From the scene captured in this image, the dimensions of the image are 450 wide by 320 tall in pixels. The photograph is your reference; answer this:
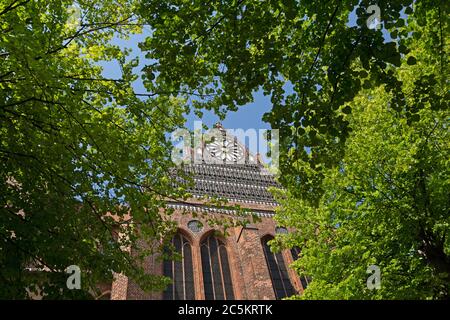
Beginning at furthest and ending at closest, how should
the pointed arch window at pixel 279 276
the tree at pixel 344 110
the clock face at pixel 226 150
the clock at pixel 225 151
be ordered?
the clock face at pixel 226 150
the clock at pixel 225 151
the pointed arch window at pixel 279 276
the tree at pixel 344 110

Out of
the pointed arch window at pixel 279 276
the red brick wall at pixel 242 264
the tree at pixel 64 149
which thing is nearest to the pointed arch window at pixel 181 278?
the red brick wall at pixel 242 264

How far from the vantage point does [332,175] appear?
9.70m

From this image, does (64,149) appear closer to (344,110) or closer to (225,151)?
(344,110)

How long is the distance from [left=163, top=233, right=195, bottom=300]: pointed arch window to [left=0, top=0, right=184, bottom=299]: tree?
936 cm

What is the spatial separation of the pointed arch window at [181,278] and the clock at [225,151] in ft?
46.1

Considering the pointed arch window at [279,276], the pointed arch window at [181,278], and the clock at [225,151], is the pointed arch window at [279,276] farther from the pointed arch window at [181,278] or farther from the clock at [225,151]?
the clock at [225,151]

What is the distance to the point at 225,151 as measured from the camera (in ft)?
115

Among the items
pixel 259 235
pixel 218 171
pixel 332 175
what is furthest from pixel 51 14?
pixel 218 171

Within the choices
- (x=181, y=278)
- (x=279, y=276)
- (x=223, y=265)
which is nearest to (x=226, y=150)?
(x=223, y=265)

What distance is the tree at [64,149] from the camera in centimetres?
499

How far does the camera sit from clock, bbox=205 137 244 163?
33.0 m
